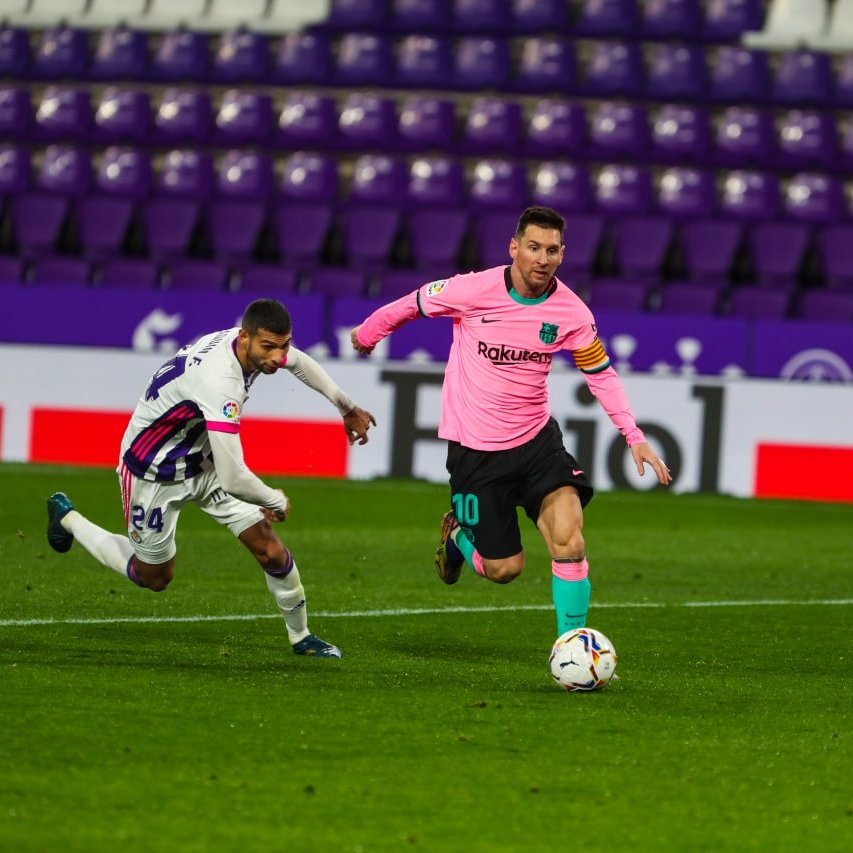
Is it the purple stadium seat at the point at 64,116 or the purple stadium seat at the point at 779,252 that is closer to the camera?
the purple stadium seat at the point at 779,252

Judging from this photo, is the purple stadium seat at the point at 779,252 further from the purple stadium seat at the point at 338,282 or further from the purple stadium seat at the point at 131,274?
the purple stadium seat at the point at 131,274

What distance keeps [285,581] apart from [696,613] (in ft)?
9.71

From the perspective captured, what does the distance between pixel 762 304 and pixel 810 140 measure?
8.69 feet

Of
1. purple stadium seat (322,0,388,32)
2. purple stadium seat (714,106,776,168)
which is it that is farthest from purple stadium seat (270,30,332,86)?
purple stadium seat (714,106,776,168)

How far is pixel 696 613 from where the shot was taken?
9.90 m

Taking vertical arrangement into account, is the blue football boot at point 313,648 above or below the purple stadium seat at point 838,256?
below

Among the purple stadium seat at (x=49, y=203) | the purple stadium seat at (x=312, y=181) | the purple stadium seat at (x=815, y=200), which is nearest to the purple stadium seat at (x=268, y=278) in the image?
the purple stadium seat at (x=312, y=181)

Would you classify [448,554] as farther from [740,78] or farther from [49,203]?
[740,78]

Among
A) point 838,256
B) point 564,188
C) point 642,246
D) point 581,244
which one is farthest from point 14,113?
point 838,256

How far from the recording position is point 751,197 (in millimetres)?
19812

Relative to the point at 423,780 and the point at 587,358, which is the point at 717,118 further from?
the point at 423,780

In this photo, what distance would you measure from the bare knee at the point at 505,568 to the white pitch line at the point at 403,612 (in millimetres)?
1171

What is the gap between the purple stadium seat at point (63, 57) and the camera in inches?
862

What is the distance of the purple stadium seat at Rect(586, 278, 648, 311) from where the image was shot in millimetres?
18391
